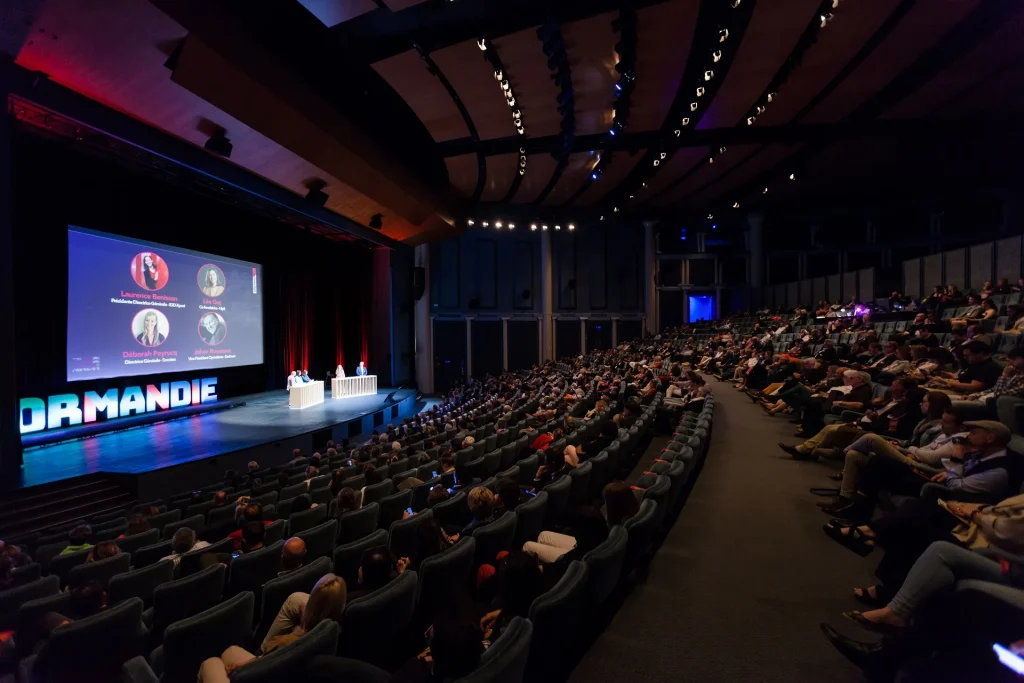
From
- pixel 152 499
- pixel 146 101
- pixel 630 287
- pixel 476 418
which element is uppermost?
pixel 146 101

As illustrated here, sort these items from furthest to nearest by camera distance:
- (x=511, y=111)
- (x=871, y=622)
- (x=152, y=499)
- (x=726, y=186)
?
1. (x=726, y=186)
2. (x=511, y=111)
3. (x=152, y=499)
4. (x=871, y=622)

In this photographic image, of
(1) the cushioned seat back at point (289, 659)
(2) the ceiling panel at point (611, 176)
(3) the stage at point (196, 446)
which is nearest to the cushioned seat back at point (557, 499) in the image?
(1) the cushioned seat back at point (289, 659)

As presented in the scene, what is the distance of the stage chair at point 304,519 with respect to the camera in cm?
385

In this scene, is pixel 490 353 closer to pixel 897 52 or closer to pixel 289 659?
pixel 897 52

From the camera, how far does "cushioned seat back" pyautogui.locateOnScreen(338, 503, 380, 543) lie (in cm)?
351

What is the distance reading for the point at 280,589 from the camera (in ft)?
7.66

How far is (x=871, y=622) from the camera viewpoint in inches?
81.8

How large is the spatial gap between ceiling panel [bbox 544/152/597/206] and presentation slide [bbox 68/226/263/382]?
1040 cm

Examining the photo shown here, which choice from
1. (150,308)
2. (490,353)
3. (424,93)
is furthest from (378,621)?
(490,353)

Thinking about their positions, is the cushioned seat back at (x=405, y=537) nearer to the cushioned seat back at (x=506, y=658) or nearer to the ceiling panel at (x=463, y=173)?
the cushioned seat back at (x=506, y=658)

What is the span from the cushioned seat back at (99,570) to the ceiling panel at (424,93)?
7992mm

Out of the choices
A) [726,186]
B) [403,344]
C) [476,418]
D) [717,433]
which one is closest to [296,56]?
[476,418]

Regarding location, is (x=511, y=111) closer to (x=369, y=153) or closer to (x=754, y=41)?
(x=369, y=153)

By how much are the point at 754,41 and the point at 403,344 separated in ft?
47.5
